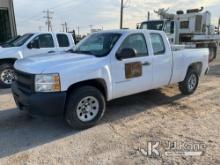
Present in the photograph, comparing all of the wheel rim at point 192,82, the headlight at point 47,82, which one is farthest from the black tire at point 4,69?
the wheel rim at point 192,82

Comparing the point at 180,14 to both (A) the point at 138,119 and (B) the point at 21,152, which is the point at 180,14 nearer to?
(A) the point at 138,119

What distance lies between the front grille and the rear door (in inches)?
107

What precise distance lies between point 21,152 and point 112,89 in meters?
2.03

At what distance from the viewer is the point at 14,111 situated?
5852mm

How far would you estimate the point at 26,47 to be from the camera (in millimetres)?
8703

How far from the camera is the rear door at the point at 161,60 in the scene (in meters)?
5.81

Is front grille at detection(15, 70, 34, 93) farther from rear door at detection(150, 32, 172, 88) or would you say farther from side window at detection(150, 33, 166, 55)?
side window at detection(150, 33, 166, 55)

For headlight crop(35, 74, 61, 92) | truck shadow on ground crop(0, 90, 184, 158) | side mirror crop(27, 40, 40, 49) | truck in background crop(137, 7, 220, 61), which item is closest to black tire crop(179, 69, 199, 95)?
truck shadow on ground crop(0, 90, 184, 158)

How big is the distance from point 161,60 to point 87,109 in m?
2.18

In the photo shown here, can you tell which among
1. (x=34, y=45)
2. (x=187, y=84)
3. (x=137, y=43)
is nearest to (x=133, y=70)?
(x=137, y=43)

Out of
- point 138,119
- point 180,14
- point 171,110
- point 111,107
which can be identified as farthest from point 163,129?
point 180,14

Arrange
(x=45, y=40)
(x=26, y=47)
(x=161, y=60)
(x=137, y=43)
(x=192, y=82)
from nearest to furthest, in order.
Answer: (x=137, y=43) → (x=161, y=60) → (x=192, y=82) → (x=26, y=47) → (x=45, y=40)

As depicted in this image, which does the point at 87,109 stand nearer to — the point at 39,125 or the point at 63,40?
the point at 39,125

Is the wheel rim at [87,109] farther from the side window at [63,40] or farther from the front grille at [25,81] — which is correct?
the side window at [63,40]
